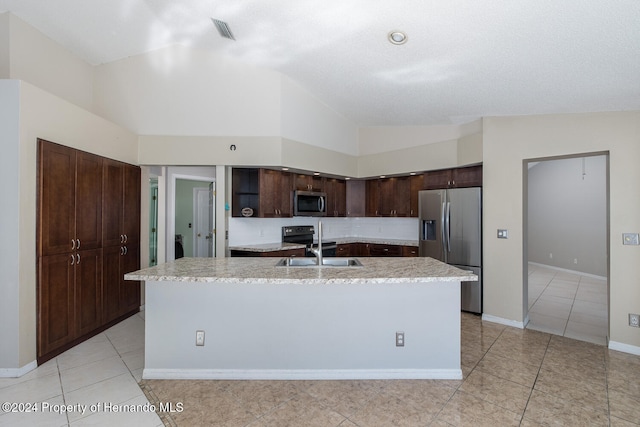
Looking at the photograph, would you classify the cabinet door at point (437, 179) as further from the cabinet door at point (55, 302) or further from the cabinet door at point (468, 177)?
the cabinet door at point (55, 302)

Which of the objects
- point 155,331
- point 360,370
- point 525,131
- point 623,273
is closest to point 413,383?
point 360,370

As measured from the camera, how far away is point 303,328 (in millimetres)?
2584

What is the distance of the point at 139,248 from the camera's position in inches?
166

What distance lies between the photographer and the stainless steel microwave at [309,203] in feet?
16.1

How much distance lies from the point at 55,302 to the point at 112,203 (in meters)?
1.20

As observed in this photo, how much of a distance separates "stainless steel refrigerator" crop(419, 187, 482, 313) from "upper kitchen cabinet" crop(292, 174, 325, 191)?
5.53ft

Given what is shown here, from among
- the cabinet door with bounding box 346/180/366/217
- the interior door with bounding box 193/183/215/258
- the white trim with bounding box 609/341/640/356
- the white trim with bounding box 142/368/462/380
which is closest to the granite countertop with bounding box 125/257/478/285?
the white trim with bounding box 142/368/462/380

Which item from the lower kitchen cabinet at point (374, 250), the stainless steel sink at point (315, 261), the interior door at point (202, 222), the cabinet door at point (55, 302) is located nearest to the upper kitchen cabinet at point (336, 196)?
the lower kitchen cabinet at point (374, 250)

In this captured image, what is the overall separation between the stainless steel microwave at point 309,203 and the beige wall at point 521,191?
8.01 feet

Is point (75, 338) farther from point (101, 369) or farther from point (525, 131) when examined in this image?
point (525, 131)

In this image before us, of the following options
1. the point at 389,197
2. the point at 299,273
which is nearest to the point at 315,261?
the point at 299,273

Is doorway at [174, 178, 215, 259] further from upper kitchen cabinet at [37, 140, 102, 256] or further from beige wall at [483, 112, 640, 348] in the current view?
beige wall at [483, 112, 640, 348]

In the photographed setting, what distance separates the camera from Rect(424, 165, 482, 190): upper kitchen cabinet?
14.0 feet

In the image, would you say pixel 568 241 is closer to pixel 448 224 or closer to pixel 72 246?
pixel 448 224
